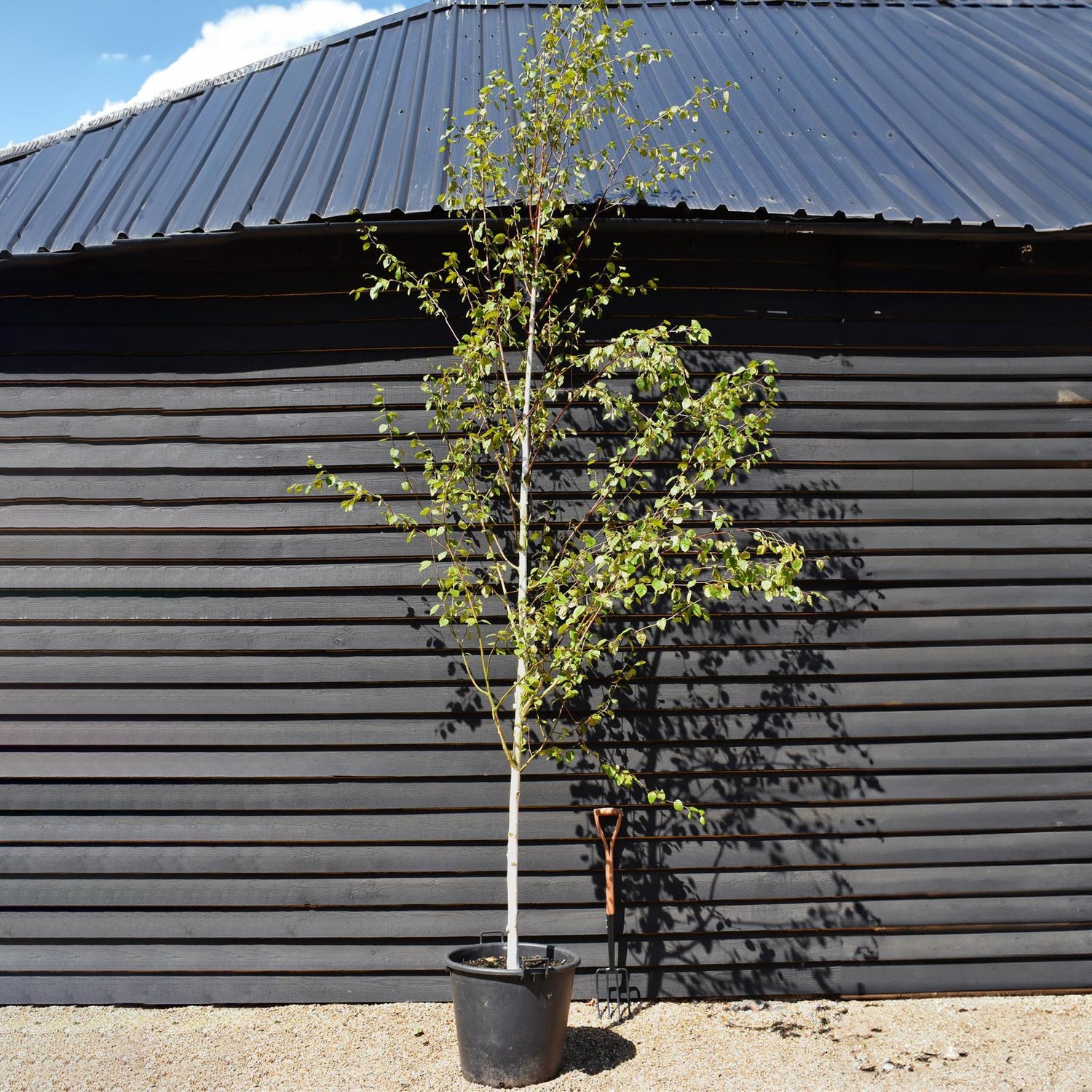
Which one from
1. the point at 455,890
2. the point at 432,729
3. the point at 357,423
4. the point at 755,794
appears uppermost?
the point at 357,423

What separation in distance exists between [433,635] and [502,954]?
4.65ft

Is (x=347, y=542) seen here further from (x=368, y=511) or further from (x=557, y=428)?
(x=557, y=428)

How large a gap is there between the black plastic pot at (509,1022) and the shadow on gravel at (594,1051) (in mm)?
136

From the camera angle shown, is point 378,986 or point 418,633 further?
point 418,633

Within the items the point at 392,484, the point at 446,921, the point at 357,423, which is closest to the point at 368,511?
the point at 392,484

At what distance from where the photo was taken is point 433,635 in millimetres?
4363

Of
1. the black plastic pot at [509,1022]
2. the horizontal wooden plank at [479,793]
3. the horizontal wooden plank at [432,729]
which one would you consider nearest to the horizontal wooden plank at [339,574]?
the horizontal wooden plank at [432,729]

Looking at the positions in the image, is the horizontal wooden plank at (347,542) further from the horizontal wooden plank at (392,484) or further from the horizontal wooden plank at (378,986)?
the horizontal wooden plank at (378,986)

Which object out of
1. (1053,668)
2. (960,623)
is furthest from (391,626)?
(1053,668)

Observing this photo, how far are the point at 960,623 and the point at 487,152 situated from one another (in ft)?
10.2

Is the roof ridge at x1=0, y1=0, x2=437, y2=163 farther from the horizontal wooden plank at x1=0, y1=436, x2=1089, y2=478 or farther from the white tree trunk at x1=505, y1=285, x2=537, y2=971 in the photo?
the white tree trunk at x1=505, y1=285, x2=537, y2=971

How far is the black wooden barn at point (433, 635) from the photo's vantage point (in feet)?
14.0

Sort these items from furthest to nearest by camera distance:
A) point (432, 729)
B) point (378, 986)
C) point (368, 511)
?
point (368, 511) < point (432, 729) < point (378, 986)

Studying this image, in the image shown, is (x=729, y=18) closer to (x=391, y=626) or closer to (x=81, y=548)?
(x=391, y=626)
